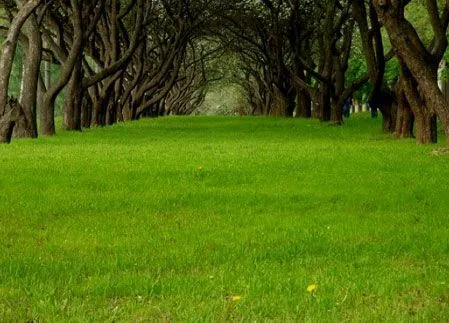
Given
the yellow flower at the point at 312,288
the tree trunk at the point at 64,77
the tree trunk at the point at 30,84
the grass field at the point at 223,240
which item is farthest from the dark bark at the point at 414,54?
the tree trunk at the point at 64,77

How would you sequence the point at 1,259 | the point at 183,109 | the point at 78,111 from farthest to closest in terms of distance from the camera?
the point at 183,109
the point at 78,111
the point at 1,259

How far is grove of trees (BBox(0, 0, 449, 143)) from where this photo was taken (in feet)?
60.1

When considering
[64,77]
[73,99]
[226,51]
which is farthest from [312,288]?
[226,51]

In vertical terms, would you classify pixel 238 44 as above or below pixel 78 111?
above

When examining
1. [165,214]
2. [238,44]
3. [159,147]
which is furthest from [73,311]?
[238,44]

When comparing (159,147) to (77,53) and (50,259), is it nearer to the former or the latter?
(77,53)

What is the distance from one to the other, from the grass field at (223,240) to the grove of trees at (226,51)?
5176mm

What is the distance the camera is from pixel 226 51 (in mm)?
56312

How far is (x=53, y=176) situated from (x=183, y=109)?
77.8 metres

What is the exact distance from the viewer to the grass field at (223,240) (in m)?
5.00

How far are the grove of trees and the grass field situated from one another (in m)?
5.18

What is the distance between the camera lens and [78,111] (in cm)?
2638

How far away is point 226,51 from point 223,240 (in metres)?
50.0

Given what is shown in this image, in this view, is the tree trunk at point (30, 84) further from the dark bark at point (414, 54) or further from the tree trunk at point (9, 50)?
the dark bark at point (414, 54)
